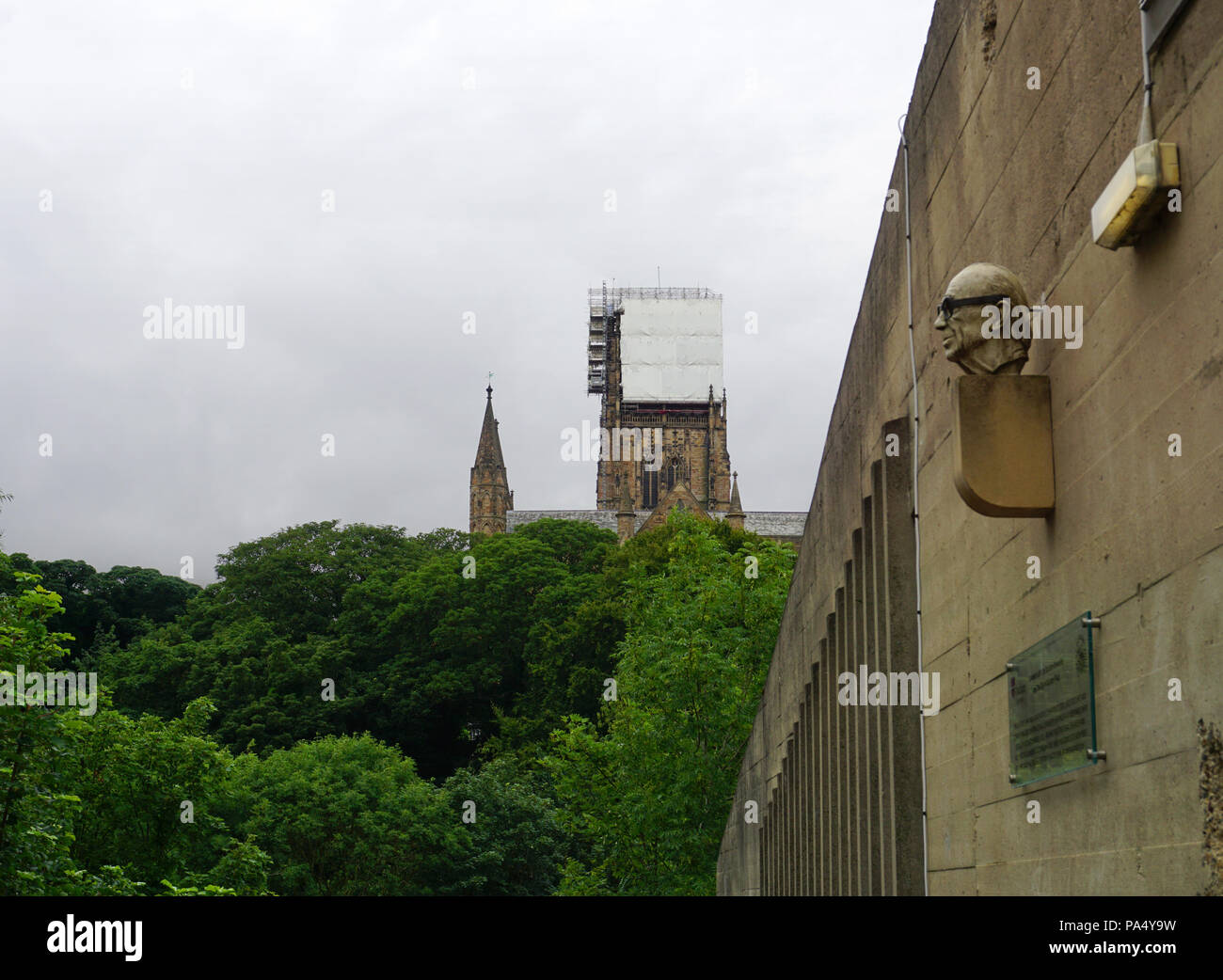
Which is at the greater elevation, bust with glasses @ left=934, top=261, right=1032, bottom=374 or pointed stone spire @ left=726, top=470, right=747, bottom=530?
pointed stone spire @ left=726, top=470, right=747, bottom=530

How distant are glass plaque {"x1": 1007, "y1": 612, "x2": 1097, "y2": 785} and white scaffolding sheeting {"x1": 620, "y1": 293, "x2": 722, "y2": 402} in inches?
3790

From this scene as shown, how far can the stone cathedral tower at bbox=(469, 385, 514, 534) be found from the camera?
3666 inches

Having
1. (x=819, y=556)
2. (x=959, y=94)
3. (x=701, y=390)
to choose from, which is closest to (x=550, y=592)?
(x=701, y=390)

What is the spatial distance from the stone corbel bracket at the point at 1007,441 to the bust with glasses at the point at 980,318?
8cm

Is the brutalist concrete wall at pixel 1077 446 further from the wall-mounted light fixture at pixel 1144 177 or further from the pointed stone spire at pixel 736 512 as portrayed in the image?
the pointed stone spire at pixel 736 512

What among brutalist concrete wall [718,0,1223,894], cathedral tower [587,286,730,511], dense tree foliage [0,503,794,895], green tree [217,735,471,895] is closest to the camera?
brutalist concrete wall [718,0,1223,894]

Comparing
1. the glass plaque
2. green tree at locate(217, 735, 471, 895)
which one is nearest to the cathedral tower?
green tree at locate(217, 735, 471, 895)

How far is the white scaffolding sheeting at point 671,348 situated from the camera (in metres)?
102

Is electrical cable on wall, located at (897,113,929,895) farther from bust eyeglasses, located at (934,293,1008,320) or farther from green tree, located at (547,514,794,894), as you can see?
green tree, located at (547,514,794,894)

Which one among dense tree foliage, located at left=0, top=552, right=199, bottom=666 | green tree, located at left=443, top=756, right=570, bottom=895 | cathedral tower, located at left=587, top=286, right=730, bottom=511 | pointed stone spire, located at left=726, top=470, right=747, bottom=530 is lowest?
green tree, located at left=443, top=756, right=570, bottom=895

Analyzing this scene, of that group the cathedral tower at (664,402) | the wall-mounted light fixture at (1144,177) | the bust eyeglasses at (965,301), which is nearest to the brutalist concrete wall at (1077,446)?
the wall-mounted light fixture at (1144,177)

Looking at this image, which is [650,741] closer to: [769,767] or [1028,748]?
[769,767]

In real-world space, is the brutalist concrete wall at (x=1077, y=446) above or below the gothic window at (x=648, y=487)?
below

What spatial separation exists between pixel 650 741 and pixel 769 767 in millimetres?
15535
